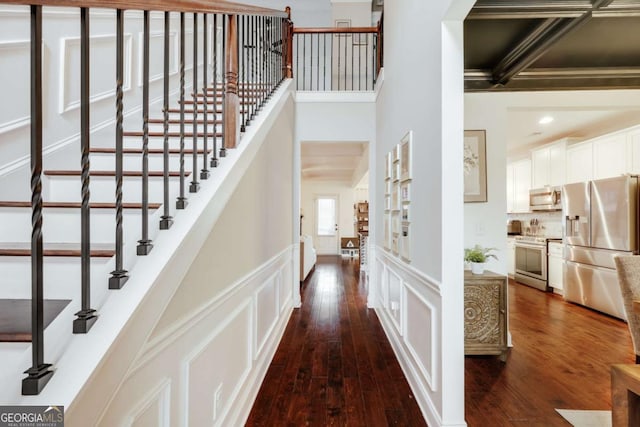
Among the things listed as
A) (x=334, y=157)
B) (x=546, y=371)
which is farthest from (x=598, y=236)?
(x=334, y=157)

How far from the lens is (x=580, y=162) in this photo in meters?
5.27

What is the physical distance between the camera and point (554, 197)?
556cm

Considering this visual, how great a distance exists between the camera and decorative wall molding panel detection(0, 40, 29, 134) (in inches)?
73.9

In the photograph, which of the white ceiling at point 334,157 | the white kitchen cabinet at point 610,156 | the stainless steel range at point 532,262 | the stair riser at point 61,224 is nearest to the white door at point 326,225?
the white ceiling at point 334,157

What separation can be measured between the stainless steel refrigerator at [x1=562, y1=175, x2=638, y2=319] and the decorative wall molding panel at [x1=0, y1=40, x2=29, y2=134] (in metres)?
6.02

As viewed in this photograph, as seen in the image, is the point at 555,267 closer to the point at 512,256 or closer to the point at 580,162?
the point at 512,256

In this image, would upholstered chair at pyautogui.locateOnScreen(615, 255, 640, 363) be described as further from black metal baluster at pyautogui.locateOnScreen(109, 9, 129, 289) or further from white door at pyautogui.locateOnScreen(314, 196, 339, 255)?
white door at pyautogui.locateOnScreen(314, 196, 339, 255)

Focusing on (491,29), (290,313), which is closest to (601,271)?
(491,29)

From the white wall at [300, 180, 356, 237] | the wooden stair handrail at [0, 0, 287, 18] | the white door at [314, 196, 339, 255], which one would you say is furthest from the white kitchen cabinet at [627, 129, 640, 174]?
the white door at [314, 196, 339, 255]

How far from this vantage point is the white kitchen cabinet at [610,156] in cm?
456

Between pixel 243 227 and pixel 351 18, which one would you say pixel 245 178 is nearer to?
pixel 243 227

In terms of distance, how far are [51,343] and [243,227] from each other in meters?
1.19

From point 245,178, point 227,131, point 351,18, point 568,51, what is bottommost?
point 245,178

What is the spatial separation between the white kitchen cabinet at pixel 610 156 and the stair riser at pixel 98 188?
5985 mm
